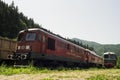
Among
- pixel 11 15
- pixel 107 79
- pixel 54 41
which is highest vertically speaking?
pixel 11 15

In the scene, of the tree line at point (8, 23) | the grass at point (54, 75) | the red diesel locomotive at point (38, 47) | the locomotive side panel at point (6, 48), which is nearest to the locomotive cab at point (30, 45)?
the red diesel locomotive at point (38, 47)

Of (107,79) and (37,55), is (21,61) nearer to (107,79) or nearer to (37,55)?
(37,55)

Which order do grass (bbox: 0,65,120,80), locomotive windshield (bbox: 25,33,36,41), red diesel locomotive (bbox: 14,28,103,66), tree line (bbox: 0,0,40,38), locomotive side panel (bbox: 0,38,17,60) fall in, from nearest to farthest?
grass (bbox: 0,65,120,80) → red diesel locomotive (bbox: 14,28,103,66) → locomotive windshield (bbox: 25,33,36,41) → locomotive side panel (bbox: 0,38,17,60) → tree line (bbox: 0,0,40,38)

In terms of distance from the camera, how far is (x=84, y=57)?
3341cm

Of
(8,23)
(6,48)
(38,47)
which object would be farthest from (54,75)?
(8,23)

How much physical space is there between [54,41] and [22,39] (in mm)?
3223

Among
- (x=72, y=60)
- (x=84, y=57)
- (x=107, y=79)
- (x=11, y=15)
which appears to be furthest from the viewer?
(x=11, y=15)

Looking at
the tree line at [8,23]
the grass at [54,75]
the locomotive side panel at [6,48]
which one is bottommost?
the grass at [54,75]

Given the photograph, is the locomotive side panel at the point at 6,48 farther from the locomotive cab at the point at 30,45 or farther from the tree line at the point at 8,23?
the tree line at the point at 8,23

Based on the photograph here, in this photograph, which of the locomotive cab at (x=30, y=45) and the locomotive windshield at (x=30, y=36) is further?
the locomotive windshield at (x=30, y=36)

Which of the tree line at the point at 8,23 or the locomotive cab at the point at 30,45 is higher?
the tree line at the point at 8,23

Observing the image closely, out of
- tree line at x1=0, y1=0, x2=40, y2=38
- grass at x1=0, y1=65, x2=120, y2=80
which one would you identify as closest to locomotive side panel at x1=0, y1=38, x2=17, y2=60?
grass at x1=0, y1=65, x2=120, y2=80

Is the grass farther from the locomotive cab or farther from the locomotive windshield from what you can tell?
the locomotive windshield

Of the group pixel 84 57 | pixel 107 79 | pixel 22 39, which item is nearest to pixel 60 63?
pixel 22 39
